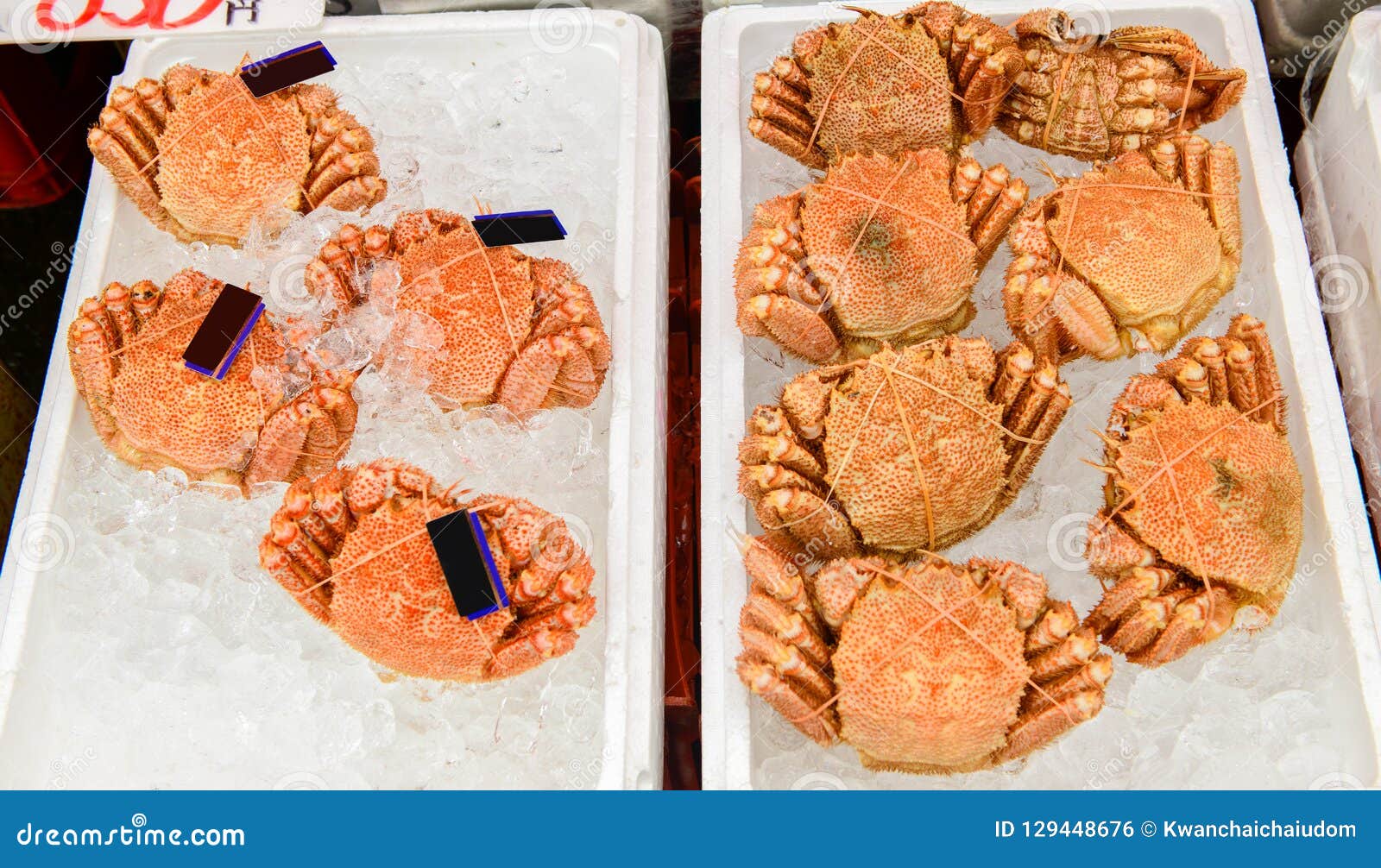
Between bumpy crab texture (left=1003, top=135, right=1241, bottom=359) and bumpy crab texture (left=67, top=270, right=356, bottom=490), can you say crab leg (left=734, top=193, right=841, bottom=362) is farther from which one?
bumpy crab texture (left=67, top=270, right=356, bottom=490)

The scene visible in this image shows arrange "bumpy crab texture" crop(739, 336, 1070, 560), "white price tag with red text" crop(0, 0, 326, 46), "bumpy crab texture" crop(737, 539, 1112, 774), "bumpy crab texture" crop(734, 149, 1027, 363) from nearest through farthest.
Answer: "bumpy crab texture" crop(737, 539, 1112, 774), "bumpy crab texture" crop(739, 336, 1070, 560), "bumpy crab texture" crop(734, 149, 1027, 363), "white price tag with red text" crop(0, 0, 326, 46)

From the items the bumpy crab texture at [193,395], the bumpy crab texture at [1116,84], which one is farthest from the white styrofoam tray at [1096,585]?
the bumpy crab texture at [193,395]

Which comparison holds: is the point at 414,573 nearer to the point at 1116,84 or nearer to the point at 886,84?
the point at 886,84

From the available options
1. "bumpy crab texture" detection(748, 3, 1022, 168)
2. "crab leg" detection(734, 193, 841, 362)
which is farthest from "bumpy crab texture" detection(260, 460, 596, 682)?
"bumpy crab texture" detection(748, 3, 1022, 168)

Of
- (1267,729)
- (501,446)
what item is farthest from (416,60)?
(1267,729)

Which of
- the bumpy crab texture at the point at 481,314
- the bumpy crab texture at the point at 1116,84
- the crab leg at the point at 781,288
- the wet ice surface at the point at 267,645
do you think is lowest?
the wet ice surface at the point at 267,645

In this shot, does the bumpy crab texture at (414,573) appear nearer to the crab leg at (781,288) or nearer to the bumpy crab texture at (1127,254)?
the crab leg at (781,288)

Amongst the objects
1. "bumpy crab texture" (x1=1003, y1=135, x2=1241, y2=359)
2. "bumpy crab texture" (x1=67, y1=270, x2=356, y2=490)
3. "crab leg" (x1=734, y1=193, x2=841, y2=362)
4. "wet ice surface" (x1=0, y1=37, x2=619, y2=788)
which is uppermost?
"bumpy crab texture" (x1=1003, y1=135, x2=1241, y2=359)
